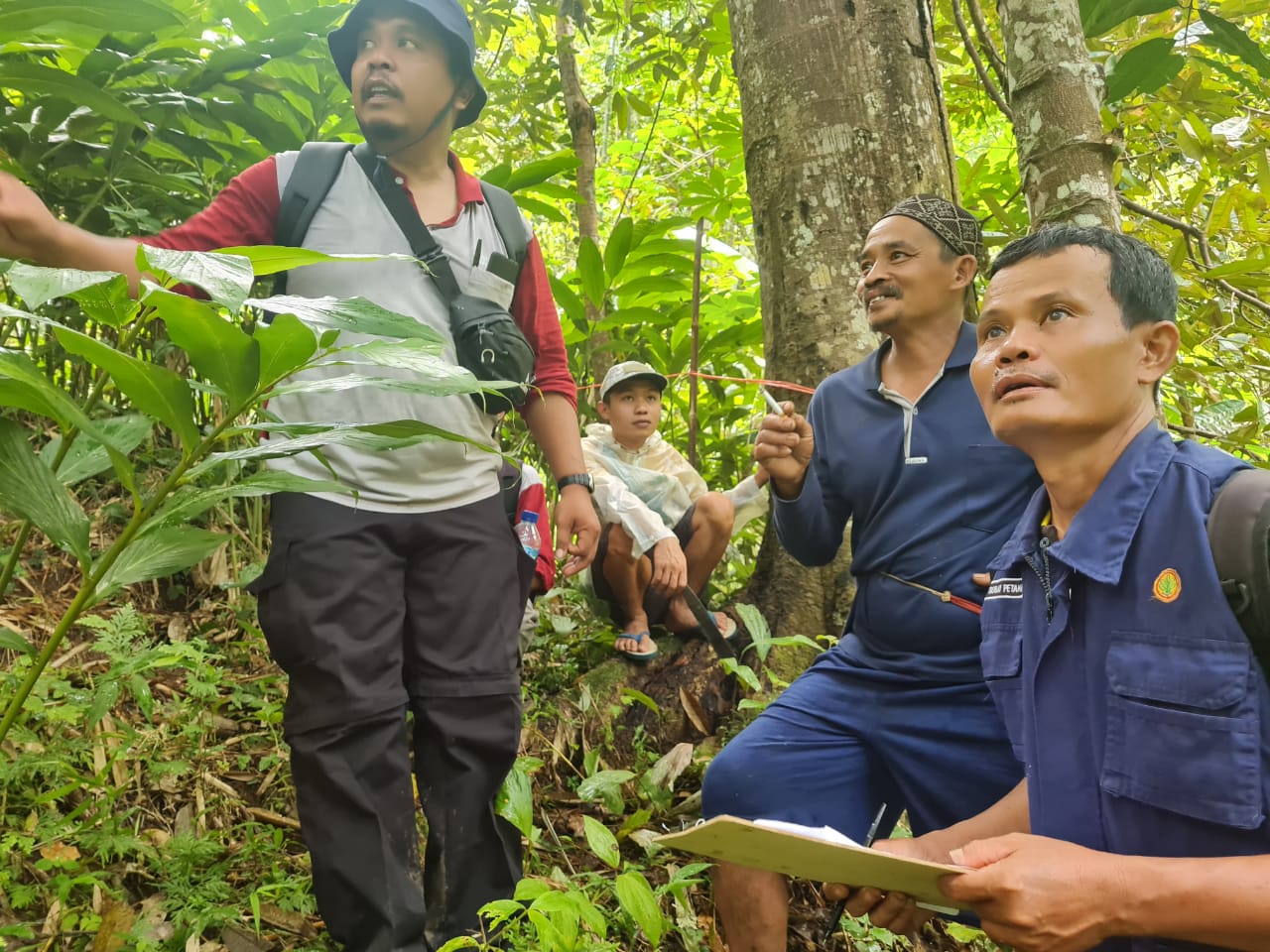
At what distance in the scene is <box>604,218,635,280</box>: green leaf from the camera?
4.50 metres

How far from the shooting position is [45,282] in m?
0.88

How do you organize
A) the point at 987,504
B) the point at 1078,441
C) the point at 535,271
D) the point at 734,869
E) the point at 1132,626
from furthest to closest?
the point at 535,271
the point at 987,504
the point at 734,869
the point at 1078,441
the point at 1132,626

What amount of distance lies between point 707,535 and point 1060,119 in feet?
6.56

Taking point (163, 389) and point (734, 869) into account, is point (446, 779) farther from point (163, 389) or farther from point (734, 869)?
point (163, 389)

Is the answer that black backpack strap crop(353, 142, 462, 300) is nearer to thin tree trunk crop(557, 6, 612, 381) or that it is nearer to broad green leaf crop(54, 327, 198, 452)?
broad green leaf crop(54, 327, 198, 452)

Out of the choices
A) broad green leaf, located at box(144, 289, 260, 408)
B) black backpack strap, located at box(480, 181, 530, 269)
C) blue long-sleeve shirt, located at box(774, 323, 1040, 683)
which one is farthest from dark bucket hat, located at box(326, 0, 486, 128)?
broad green leaf, located at box(144, 289, 260, 408)

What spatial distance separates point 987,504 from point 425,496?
1413 mm

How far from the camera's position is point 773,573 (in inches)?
140

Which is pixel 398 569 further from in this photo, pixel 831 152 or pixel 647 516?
pixel 831 152

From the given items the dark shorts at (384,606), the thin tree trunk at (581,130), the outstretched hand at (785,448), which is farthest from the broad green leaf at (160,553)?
the thin tree trunk at (581,130)

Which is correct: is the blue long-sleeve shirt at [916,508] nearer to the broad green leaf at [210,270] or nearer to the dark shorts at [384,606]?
the dark shorts at [384,606]

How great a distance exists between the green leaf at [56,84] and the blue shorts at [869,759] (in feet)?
6.99

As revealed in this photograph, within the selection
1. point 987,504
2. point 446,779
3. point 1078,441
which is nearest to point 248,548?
point 446,779

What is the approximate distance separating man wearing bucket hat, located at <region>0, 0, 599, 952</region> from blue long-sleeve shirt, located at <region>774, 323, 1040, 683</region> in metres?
0.73
